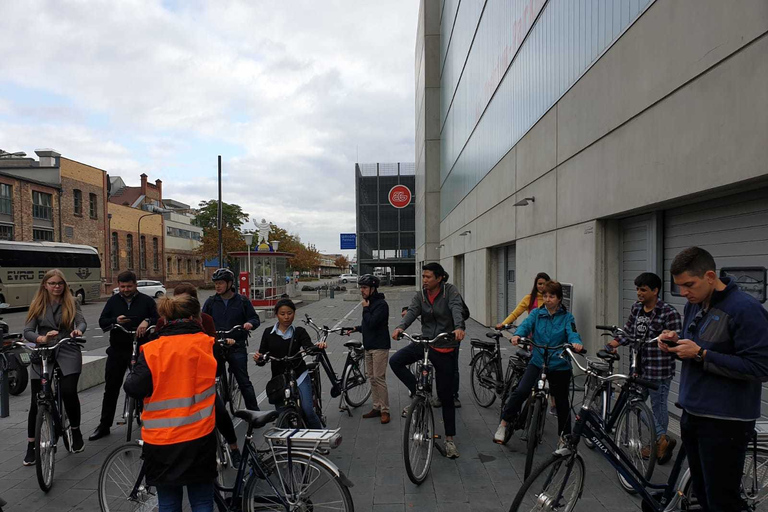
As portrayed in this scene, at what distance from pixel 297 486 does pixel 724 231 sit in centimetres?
448

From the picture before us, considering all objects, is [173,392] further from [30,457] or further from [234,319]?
[30,457]

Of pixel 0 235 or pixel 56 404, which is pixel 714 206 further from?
pixel 0 235

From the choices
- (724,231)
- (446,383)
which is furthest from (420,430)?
(724,231)

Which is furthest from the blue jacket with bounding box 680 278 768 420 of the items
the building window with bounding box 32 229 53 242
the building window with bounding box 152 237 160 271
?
the building window with bounding box 152 237 160 271

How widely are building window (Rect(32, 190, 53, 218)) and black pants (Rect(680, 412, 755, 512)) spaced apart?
42884mm

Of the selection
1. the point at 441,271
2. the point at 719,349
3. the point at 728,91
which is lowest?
the point at 719,349

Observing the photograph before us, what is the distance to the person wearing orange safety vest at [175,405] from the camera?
2.40 m

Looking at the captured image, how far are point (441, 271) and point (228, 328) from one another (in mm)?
2526

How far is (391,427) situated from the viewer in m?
5.36

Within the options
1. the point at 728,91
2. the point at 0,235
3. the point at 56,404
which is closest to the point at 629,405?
the point at 728,91

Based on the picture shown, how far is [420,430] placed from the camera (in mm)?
3910

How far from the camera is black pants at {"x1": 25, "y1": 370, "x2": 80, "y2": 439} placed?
420 cm

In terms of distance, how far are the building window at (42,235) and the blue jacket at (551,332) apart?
133 feet

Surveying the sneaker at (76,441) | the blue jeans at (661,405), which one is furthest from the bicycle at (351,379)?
the blue jeans at (661,405)
